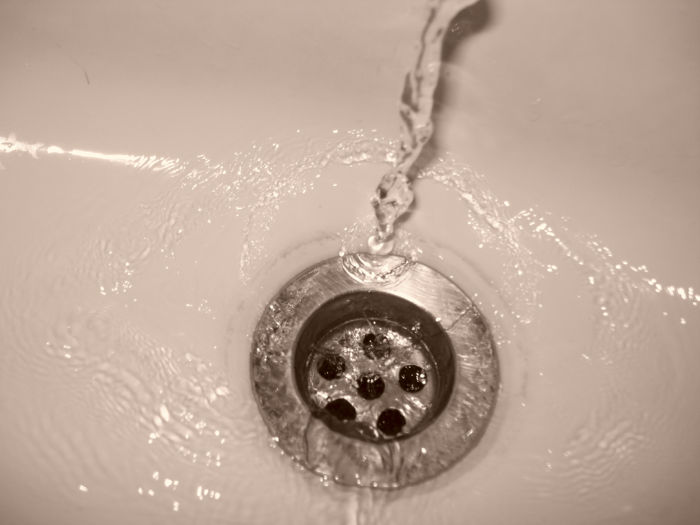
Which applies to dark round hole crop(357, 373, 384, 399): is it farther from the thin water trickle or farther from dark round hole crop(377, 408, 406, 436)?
the thin water trickle

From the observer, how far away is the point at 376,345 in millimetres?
648

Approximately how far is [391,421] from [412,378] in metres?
0.05

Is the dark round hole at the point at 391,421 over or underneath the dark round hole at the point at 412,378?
underneath

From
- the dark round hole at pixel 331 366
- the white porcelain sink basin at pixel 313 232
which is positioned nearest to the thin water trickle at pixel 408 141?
the white porcelain sink basin at pixel 313 232

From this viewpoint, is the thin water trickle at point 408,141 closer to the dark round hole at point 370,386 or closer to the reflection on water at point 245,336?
the reflection on water at point 245,336

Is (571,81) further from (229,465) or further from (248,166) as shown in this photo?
(229,465)

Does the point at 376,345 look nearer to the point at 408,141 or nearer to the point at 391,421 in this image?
the point at 391,421

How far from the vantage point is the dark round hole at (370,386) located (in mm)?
617

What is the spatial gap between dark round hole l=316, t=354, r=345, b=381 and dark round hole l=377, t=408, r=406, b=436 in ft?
0.19

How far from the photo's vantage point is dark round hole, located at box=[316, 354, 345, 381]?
2.05 feet


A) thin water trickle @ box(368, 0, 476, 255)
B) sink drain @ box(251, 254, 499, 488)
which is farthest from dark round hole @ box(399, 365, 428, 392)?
thin water trickle @ box(368, 0, 476, 255)

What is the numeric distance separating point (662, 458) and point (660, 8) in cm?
38

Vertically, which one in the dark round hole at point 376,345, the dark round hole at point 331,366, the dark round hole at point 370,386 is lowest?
the dark round hole at point 370,386

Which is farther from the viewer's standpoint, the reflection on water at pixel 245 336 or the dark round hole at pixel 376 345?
the dark round hole at pixel 376 345
